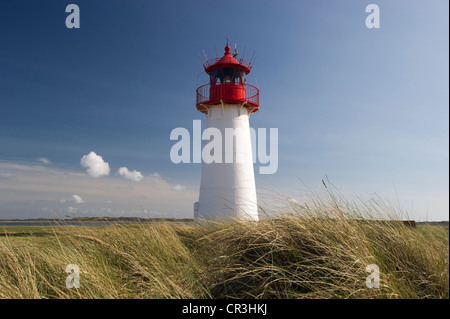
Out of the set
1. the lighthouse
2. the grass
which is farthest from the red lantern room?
the grass

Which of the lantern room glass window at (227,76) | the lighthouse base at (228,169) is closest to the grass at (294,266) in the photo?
the lighthouse base at (228,169)

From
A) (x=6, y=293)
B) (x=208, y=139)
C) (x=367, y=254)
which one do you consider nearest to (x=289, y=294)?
(x=367, y=254)

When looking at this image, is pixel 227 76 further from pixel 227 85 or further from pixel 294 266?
pixel 294 266

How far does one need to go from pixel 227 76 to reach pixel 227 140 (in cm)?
360

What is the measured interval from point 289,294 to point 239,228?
4.40ft

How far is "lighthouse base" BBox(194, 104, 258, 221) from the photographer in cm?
1300

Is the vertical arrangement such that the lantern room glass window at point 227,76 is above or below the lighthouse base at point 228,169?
above

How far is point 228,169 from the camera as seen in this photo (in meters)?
13.1

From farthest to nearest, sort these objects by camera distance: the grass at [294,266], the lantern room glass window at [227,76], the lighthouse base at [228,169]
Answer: the lantern room glass window at [227,76] < the lighthouse base at [228,169] < the grass at [294,266]

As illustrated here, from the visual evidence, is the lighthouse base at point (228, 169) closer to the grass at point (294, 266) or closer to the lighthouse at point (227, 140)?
the lighthouse at point (227, 140)

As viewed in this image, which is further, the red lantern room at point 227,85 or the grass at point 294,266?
the red lantern room at point 227,85

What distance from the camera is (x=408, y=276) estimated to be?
289 centimetres

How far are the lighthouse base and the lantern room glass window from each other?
1.45 m

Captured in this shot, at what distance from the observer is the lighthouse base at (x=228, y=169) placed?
13.0 metres
